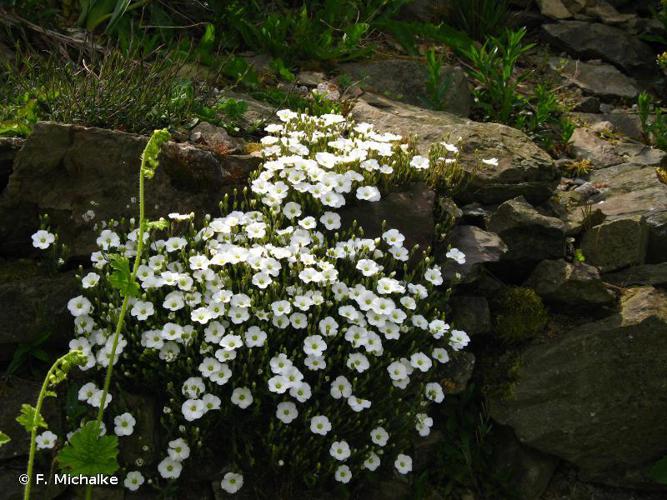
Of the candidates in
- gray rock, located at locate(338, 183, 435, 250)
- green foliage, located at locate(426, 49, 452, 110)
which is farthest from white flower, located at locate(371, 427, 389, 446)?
green foliage, located at locate(426, 49, 452, 110)

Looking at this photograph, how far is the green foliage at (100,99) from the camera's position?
15.7 ft

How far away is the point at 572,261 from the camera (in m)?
4.84

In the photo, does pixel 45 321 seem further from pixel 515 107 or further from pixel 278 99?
pixel 515 107

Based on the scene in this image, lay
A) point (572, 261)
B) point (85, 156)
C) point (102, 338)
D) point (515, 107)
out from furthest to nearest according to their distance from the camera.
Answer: point (515, 107), point (572, 261), point (85, 156), point (102, 338)

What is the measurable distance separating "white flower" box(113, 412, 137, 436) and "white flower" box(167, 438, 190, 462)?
0.65 feet

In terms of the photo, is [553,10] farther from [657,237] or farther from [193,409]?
[193,409]

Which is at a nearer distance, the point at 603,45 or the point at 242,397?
the point at 242,397

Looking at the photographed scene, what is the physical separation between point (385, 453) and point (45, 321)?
6.00 ft

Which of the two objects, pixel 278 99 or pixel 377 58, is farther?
pixel 377 58

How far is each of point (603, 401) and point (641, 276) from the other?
0.93 m

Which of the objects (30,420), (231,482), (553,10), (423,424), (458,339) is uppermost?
(30,420)

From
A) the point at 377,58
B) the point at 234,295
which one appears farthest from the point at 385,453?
the point at 377,58

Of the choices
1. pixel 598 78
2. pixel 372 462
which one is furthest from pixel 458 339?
pixel 598 78

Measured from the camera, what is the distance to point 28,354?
3.91 metres
